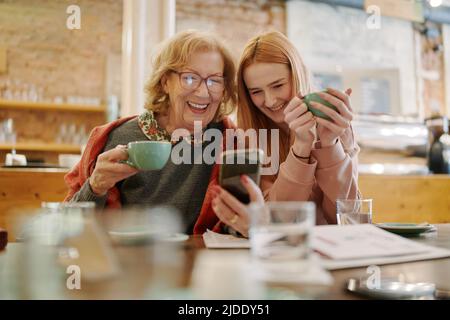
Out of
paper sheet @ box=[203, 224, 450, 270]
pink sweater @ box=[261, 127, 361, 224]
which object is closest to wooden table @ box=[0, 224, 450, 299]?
paper sheet @ box=[203, 224, 450, 270]

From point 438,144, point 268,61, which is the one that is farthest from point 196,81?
point 438,144

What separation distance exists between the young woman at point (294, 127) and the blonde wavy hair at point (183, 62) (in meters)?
0.05

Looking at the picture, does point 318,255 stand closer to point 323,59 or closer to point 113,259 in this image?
point 113,259

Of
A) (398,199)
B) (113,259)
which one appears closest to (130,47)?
(398,199)

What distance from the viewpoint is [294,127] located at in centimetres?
111

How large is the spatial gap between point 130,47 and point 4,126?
7.26 ft

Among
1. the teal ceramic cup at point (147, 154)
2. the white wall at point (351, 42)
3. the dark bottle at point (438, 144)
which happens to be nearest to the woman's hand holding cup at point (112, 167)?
the teal ceramic cup at point (147, 154)

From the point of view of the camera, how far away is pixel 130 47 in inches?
111

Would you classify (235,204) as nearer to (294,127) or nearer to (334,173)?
(294,127)

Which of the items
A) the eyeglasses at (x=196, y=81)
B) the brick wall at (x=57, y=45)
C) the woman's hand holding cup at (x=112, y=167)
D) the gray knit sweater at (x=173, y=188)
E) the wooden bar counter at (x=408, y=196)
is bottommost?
the wooden bar counter at (x=408, y=196)

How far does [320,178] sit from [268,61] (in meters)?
0.41

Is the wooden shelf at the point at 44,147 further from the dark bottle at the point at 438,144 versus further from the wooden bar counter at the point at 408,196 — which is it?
the dark bottle at the point at 438,144

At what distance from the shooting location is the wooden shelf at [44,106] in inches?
169

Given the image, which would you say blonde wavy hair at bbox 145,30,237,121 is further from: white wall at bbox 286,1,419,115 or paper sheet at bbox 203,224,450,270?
white wall at bbox 286,1,419,115
